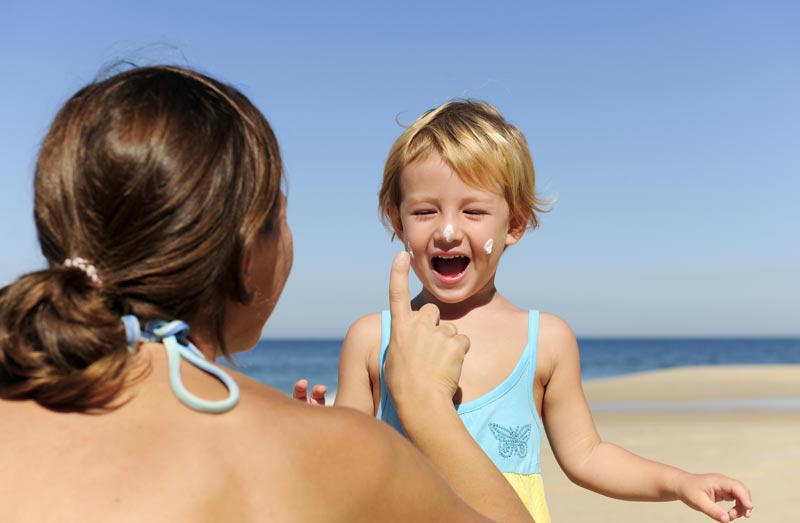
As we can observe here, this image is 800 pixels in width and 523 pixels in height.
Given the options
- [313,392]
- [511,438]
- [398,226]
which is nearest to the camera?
[313,392]

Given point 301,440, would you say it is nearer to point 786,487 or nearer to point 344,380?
point 344,380

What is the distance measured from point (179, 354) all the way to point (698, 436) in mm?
10976

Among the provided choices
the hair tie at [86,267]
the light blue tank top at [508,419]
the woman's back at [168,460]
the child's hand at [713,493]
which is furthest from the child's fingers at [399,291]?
the child's hand at [713,493]

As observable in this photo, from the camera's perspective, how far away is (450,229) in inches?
114

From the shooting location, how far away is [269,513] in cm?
140

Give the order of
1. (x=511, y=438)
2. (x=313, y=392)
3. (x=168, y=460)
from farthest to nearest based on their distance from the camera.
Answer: (x=511, y=438), (x=313, y=392), (x=168, y=460)

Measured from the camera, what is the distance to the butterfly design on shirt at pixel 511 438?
283 centimetres

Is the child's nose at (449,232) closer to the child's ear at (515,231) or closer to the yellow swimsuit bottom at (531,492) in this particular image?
the child's ear at (515,231)

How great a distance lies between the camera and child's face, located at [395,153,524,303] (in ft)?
9.62

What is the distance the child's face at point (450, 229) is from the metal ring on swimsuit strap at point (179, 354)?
1.51 metres

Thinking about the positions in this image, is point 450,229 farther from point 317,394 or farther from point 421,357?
point 421,357

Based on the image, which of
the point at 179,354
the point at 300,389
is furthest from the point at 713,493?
the point at 179,354

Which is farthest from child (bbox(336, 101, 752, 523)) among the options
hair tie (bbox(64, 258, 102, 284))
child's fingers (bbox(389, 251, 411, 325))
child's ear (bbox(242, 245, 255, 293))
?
hair tie (bbox(64, 258, 102, 284))

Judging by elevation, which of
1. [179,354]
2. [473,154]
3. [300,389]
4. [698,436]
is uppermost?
[473,154]
